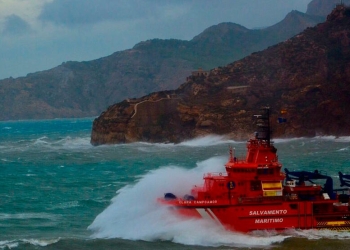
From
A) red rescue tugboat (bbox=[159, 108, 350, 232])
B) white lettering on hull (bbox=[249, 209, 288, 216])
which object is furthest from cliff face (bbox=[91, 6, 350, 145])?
white lettering on hull (bbox=[249, 209, 288, 216])

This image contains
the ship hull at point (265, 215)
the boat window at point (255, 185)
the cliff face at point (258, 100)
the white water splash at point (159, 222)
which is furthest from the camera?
the cliff face at point (258, 100)

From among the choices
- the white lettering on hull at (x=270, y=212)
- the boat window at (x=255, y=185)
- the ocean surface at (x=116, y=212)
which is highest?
the boat window at (x=255, y=185)

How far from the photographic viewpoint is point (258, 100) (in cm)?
11369

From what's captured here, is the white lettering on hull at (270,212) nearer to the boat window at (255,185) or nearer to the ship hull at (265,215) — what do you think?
the ship hull at (265,215)

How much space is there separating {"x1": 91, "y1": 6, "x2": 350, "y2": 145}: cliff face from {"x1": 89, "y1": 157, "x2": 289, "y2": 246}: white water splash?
65.9 m

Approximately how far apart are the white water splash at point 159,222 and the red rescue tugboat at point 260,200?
46 cm

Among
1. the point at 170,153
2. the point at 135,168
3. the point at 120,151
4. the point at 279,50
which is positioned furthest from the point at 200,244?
the point at 279,50

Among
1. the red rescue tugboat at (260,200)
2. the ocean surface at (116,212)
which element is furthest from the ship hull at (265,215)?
the ocean surface at (116,212)

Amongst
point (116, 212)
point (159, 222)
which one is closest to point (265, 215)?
point (159, 222)

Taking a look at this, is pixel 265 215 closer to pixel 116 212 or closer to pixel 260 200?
pixel 260 200

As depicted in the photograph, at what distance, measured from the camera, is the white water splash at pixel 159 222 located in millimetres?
30062

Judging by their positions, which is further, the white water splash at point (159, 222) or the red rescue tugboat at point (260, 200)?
the red rescue tugboat at point (260, 200)

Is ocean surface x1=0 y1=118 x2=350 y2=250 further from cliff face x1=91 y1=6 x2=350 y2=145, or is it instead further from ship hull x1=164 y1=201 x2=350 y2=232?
cliff face x1=91 y1=6 x2=350 y2=145

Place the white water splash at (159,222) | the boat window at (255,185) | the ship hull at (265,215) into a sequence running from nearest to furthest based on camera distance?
the white water splash at (159,222) < the ship hull at (265,215) < the boat window at (255,185)
